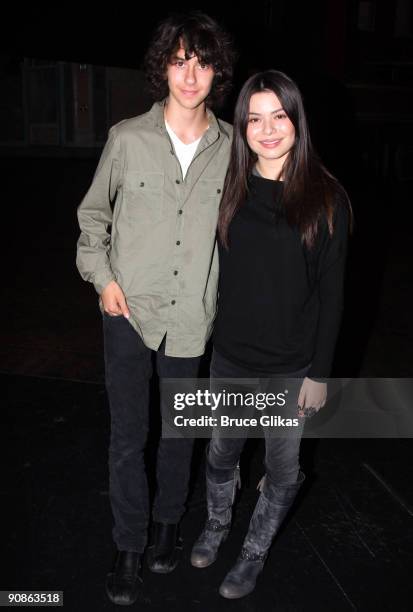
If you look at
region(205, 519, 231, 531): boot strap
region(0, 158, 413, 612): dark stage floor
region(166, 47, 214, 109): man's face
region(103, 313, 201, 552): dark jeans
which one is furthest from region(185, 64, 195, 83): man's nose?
region(0, 158, 413, 612): dark stage floor

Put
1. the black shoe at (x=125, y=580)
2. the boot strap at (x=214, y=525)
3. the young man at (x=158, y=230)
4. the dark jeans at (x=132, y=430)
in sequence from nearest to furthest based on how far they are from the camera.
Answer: the young man at (x=158, y=230) < the dark jeans at (x=132, y=430) < the black shoe at (x=125, y=580) < the boot strap at (x=214, y=525)

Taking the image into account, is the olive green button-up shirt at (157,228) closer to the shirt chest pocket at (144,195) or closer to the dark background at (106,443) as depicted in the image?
the shirt chest pocket at (144,195)

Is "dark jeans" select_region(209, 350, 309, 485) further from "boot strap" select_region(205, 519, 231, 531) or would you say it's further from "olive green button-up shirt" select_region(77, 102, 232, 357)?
"boot strap" select_region(205, 519, 231, 531)

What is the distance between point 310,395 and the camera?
2.56 m

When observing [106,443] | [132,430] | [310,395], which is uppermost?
[310,395]

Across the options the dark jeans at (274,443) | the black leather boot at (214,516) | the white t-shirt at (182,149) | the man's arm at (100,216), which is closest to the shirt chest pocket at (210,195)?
the white t-shirt at (182,149)

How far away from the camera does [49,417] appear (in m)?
4.34

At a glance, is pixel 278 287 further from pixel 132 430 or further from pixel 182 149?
pixel 132 430

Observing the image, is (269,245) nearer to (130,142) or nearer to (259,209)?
(259,209)

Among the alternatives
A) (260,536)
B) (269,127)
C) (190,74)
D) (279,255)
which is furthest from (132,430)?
(190,74)

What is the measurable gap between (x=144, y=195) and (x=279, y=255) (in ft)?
1.80

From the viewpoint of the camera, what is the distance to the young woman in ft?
7.89

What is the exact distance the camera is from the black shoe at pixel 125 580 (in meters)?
2.73

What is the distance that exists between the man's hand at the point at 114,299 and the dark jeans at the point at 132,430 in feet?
0.16
